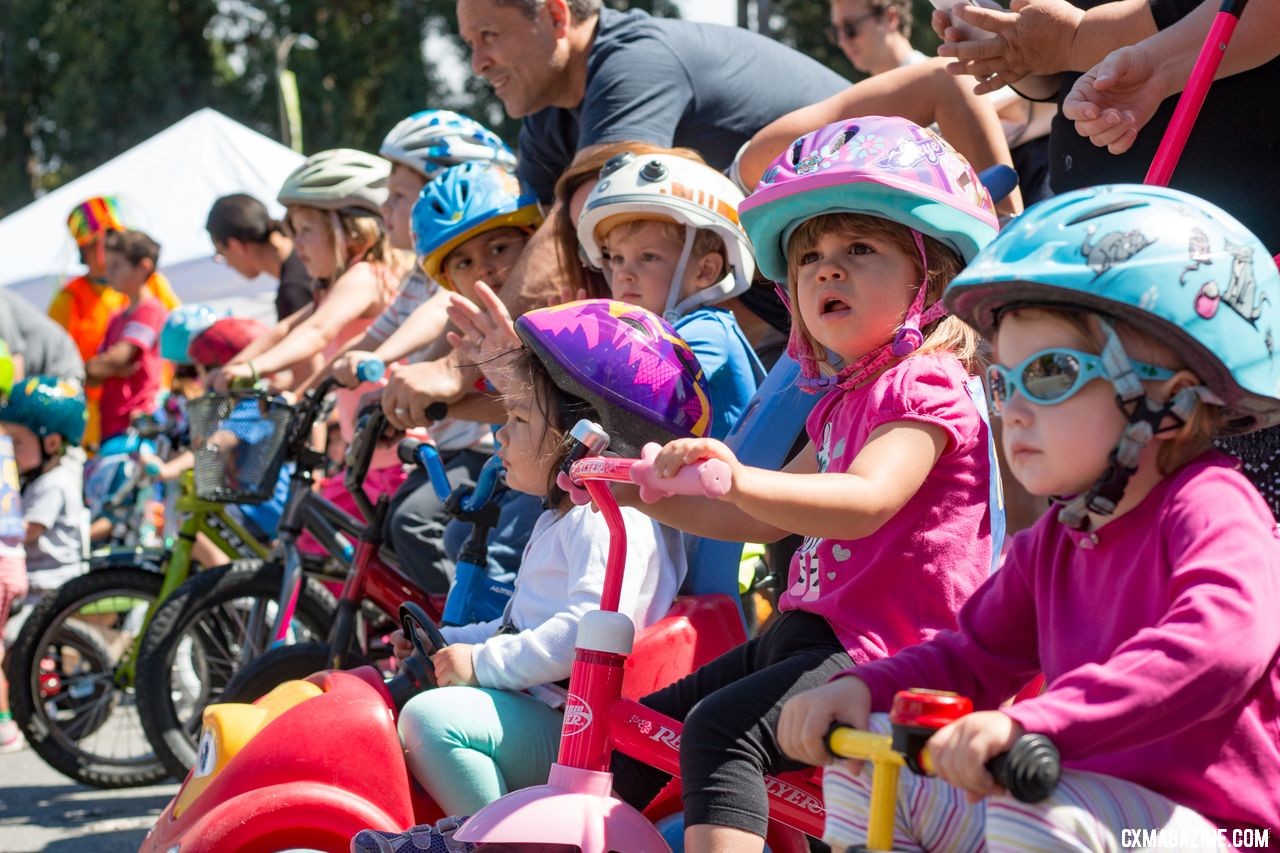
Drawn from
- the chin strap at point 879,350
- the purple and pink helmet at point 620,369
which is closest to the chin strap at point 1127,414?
the chin strap at point 879,350

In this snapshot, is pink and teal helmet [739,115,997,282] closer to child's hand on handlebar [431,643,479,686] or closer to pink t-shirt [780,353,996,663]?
pink t-shirt [780,353,996,663]

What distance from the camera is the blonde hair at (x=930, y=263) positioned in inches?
111

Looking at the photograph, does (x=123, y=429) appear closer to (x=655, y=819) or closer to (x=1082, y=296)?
(x=655, y=819)

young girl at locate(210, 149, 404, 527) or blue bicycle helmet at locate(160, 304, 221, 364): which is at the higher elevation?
young girl at locate(210, 149, 404, 527)

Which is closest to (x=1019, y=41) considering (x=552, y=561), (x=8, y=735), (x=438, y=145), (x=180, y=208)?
(x=552, y=561)

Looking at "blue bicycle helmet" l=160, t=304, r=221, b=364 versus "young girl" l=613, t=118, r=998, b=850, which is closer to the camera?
"young girl" l=613, t=118, r=998, b=850

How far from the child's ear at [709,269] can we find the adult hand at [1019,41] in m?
0.94

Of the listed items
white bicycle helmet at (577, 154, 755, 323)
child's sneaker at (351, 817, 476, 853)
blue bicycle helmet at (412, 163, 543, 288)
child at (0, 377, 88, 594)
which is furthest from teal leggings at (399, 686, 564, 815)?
child at (0, 377, 88, 594)

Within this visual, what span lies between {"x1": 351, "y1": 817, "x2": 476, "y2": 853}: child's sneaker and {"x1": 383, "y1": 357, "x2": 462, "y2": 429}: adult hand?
1.45 m

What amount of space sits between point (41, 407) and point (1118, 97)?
536 centimetres

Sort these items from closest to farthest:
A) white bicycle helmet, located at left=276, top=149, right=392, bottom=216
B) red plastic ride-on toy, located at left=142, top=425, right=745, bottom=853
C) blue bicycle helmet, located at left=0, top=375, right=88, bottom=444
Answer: red plastic ride-on toy, located at left=142, top=425, right=745, bottom=853, white bicycle helmet, located at left=276, top=149, right=392, bottom=216, blue bicycle helmet, located at left=0, top=375, right=88, bottom=444

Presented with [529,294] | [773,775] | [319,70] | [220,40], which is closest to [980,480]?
[773,775]

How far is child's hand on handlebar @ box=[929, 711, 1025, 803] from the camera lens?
1775mm

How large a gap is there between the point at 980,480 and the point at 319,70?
24188 mm
